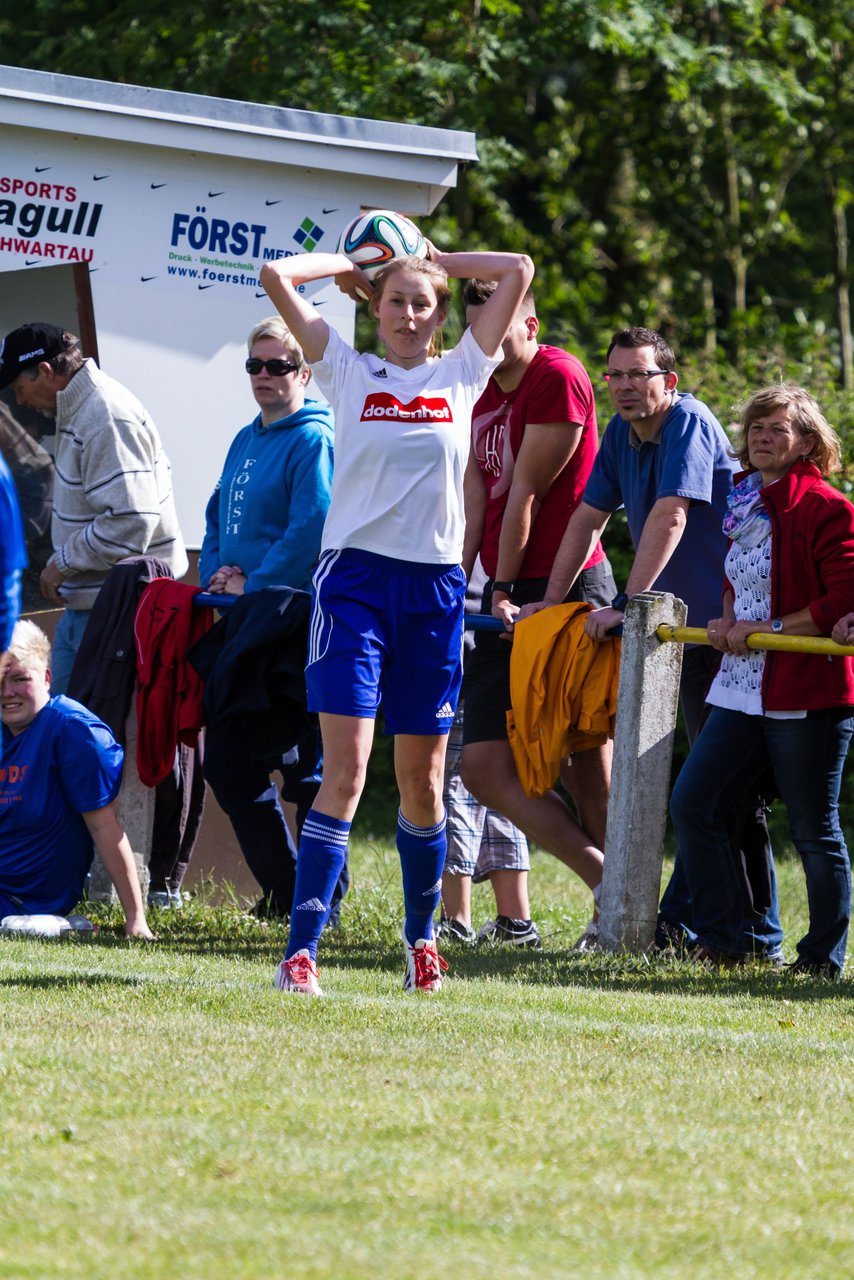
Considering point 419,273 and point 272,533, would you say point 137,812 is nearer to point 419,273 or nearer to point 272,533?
point 272,533

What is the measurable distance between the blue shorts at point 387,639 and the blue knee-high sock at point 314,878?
353 mm

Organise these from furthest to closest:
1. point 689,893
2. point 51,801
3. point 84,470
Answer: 1. point 84,470
2. point 51,801
3. point 689,893

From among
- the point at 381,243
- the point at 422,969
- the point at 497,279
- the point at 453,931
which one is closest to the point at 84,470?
the point at 381,243

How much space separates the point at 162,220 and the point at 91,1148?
5.94 meters

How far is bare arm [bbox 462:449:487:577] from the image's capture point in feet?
24.2

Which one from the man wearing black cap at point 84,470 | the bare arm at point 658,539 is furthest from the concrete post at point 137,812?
the bare arm at point 658,539

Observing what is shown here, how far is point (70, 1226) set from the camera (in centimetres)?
308

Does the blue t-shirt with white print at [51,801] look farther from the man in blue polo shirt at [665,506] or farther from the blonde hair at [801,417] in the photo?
the blonde hair at [801,417]

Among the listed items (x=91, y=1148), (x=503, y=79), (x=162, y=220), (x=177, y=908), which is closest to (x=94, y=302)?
(x=162, y=220)

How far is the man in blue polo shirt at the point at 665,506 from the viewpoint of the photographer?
21.7ft

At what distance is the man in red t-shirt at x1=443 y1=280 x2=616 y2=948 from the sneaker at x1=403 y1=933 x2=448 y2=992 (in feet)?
4.38

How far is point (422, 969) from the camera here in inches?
224

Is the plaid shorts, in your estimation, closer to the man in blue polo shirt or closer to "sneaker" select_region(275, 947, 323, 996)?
the man in blue polo shirt

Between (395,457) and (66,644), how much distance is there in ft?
9.56
